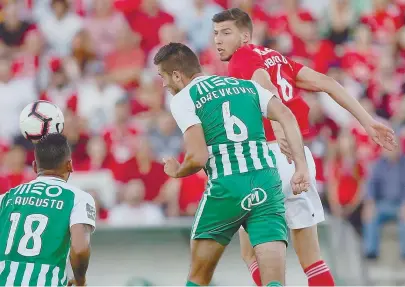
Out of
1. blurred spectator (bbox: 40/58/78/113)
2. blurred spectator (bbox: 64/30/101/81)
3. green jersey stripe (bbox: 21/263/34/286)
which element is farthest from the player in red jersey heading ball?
blurred spectator (bbox: 64/30/101/81)

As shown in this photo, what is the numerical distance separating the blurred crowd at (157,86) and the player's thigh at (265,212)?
5323mm

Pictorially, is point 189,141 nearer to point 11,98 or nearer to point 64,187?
point 64,187

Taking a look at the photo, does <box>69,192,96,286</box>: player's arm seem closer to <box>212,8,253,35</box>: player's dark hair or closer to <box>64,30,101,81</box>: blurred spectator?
<box>212,8,253,35</box>: player's dark hair

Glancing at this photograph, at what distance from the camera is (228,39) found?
7.27 m

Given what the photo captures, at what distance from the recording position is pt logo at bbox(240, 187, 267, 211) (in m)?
6.45

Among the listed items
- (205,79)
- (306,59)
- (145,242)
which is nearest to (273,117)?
(205,79)

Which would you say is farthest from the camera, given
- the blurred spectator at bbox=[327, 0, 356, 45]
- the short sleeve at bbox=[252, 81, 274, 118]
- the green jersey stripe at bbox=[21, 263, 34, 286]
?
the blurred spectator at bbox=[327, 0, 356, 45]

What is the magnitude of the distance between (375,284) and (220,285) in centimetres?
235

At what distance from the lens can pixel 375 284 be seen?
11.6 metres

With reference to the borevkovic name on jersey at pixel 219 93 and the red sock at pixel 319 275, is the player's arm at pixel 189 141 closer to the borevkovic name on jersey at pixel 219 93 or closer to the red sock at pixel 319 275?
the borevkovic name on jersey at pixel 219 93

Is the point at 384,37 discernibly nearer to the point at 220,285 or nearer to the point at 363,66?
the point at 363,66

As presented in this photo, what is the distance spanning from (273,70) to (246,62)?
25 cm

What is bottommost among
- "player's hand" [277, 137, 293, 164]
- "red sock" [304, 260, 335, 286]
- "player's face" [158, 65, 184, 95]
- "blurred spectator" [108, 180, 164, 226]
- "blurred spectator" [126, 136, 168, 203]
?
"red sock" [304, 260, 335, 286]

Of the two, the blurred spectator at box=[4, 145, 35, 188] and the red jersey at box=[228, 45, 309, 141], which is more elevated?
the blurred spectator at box=[4, 145, 35, 188]
